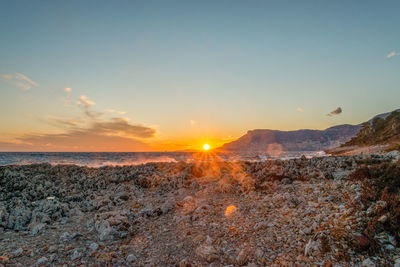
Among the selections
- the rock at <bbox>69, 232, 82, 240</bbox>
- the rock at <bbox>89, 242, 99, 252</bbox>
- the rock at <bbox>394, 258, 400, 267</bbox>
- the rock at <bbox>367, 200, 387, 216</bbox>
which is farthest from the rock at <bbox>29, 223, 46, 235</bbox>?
the rock at <bbox>367, 200, 387, 216</bbox>

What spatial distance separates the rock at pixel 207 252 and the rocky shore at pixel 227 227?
0.02m

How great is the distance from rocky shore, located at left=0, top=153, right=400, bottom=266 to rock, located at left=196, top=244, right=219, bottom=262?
1.0 inches

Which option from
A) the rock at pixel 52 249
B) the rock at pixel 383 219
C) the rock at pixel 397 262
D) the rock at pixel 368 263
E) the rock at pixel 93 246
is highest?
the rock at pixel 383 219

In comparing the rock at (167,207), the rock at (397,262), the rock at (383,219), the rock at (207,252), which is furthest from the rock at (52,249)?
the rock at (383,219)

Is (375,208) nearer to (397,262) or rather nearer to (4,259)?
(397,262)

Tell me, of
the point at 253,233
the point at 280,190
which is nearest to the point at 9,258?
the point at 253,233

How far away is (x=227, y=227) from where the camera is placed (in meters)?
6.52

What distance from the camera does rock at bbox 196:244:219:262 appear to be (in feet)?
16.5

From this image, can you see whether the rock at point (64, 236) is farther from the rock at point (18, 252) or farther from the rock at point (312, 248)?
the rock at point (312, 248)

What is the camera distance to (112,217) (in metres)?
7.57

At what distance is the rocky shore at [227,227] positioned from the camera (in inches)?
188

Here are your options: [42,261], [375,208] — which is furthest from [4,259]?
[375,208]

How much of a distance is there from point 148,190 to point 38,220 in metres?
5.51

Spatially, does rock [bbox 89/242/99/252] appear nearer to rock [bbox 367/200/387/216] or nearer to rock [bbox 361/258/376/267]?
rock [bbox 361/258/376/267]
